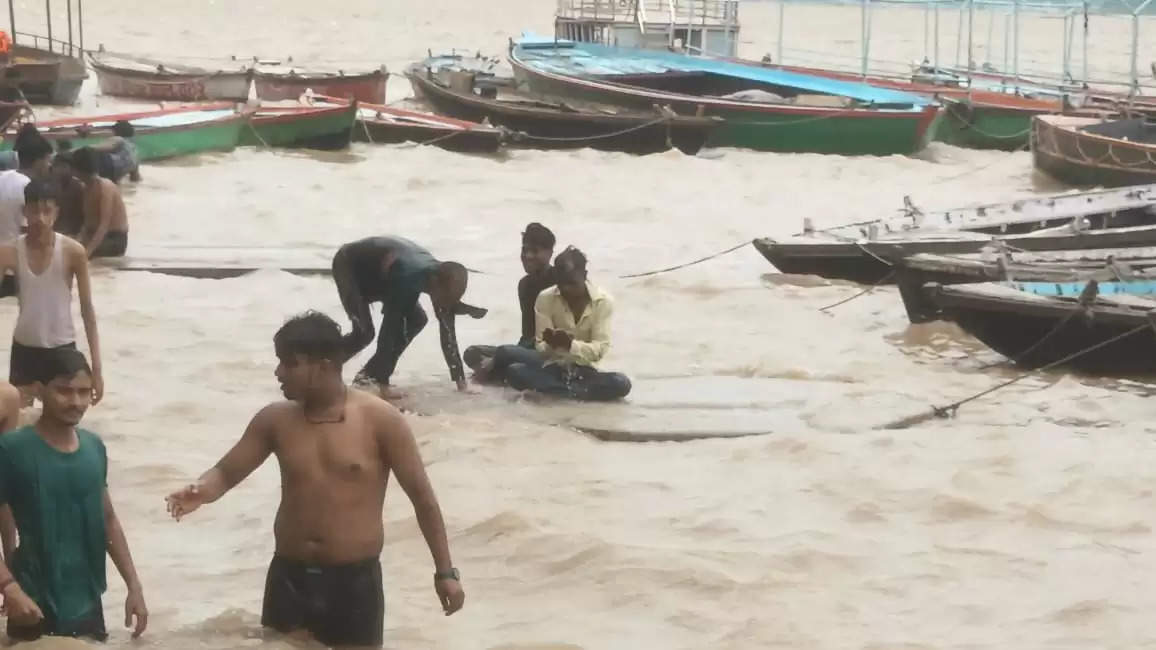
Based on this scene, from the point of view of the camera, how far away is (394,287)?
780 cm

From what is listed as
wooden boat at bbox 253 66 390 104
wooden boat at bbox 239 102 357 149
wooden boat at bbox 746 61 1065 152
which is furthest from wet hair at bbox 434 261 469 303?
wooden boat at bbox 253 66 390 104

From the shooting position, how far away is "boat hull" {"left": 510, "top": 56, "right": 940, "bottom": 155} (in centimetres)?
2481

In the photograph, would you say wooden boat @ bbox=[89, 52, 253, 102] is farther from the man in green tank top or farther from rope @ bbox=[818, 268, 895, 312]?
the man in green tank top

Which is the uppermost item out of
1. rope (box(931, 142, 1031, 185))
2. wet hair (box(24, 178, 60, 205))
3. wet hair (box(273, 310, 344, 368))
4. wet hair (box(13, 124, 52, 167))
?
wet hair (box(24, 178, 60, 205))

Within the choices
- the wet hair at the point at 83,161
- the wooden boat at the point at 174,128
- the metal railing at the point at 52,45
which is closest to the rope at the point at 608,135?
the wooden boat at the point at 174,128

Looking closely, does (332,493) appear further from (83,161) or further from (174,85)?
(174,85)

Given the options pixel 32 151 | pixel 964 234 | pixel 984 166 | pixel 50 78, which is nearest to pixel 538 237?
pixel 32 151

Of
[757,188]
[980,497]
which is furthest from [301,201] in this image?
[980,497]

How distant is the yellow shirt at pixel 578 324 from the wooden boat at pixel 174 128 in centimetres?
1024

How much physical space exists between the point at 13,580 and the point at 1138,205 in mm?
12016

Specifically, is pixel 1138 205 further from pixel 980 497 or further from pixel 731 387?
pixel 980 497

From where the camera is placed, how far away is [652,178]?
72.9 feet

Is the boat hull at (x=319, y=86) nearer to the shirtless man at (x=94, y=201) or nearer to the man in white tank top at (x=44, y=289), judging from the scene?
the shirtless man at (x=94, y=201)

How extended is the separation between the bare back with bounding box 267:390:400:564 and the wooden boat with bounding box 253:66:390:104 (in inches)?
945
